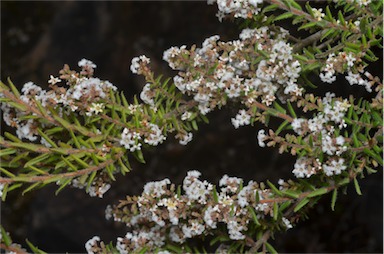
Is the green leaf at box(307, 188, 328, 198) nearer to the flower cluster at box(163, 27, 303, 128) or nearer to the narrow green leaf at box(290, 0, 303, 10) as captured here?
the flower cluster at box(163, 27, 303, 128)

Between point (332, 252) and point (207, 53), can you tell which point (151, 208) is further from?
point (332, 252)

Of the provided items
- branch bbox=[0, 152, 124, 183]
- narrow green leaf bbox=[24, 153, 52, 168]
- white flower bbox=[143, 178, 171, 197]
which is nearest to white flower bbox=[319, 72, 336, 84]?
white flower bbox=[143, 178, 171, 197]

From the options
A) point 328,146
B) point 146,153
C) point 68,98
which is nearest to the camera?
point 328,146

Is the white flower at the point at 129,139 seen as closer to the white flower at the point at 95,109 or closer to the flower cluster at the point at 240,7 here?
the white flower at the point at 95,109

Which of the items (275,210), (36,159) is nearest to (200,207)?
(275,210)

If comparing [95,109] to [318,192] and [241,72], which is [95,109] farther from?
[318,192]

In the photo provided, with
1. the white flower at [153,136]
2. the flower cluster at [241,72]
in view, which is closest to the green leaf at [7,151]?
the white flower at [153,136]
